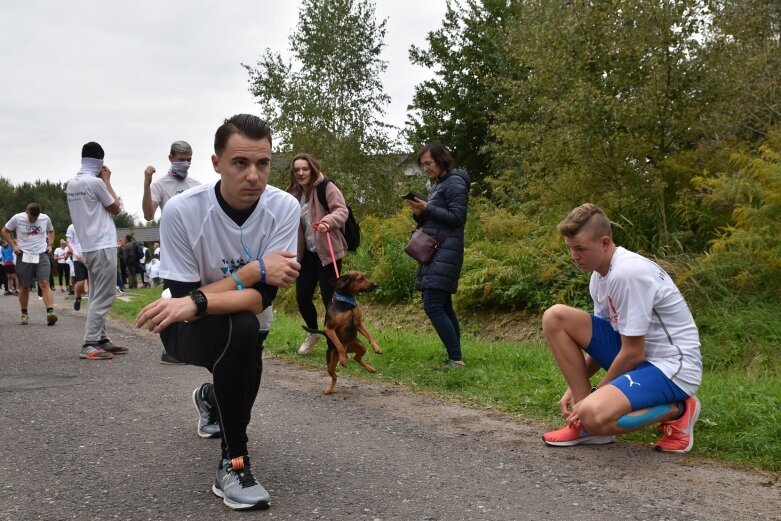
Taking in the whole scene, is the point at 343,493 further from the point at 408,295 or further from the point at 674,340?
the point at 408,295

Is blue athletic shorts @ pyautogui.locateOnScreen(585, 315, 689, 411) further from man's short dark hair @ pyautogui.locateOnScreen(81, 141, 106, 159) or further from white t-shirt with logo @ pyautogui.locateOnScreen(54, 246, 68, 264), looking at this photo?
white t-shirt with logo @ pyautogui.locateOnScreen(54, 246, 68, 264)

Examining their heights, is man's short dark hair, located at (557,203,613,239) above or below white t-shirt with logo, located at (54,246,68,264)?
above

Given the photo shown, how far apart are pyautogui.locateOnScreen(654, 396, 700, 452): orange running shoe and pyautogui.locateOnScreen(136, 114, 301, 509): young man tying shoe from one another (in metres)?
2.37

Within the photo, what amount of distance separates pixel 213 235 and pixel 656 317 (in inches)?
104

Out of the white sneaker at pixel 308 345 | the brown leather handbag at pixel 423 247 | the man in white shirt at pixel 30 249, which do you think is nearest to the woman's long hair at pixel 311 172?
the brown leather handbag at pixel 423 247

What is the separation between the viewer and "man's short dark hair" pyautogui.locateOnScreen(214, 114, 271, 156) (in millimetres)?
3662

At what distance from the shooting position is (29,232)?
1293 cm

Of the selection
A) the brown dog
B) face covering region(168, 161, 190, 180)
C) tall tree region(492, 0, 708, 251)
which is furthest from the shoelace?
tall tree region(492, 0, 708, 251)

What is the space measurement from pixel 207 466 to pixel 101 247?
515 cm

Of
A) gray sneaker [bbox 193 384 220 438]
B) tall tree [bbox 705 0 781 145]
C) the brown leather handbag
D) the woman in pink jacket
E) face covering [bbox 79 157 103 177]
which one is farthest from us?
tall tree [bbox 705 0 781 145]

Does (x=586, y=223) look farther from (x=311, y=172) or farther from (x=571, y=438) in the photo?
(x=311, y=172)

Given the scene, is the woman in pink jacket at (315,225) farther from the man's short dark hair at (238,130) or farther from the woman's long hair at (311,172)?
the man's short dark hair at (238,130)

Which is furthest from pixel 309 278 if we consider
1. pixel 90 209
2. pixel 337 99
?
pixel 337 99

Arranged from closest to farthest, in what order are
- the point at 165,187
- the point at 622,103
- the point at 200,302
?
1. the point at 200,302
2. the point at 165,187
3. the point at 622,103
